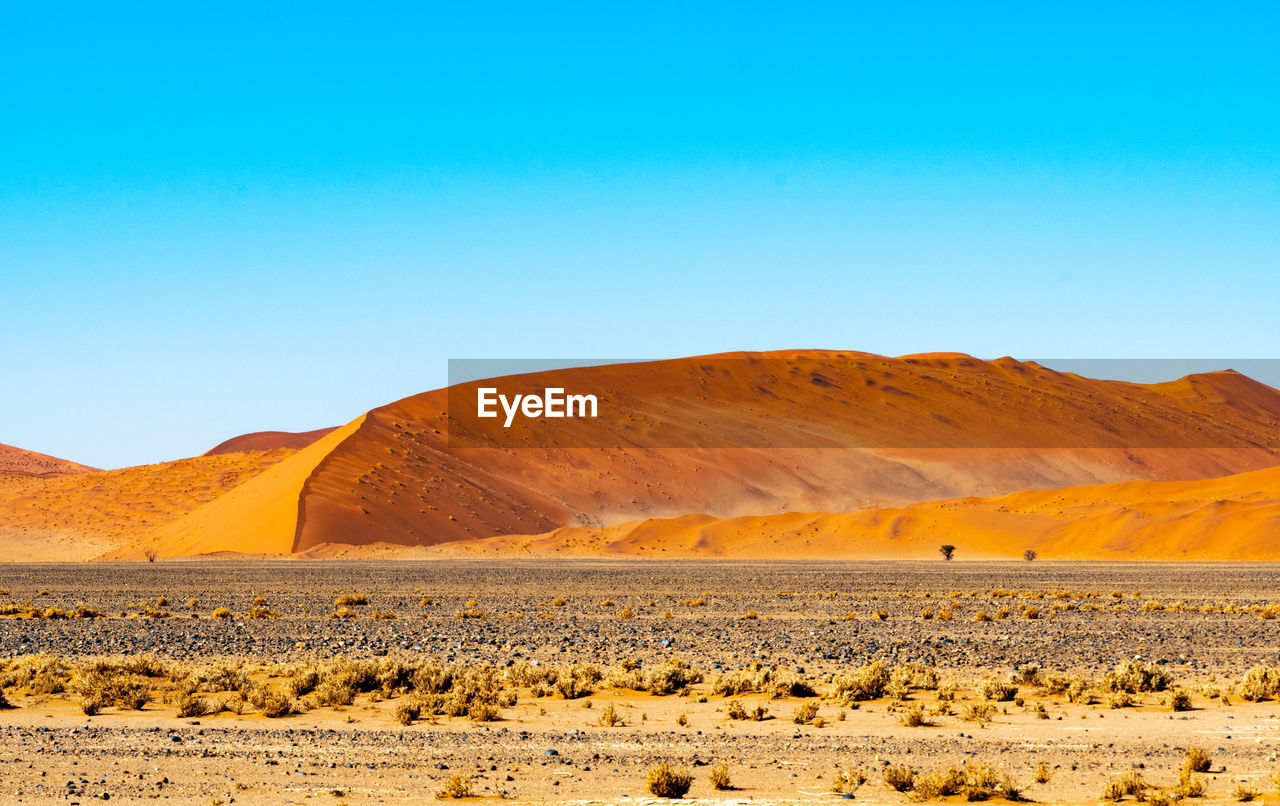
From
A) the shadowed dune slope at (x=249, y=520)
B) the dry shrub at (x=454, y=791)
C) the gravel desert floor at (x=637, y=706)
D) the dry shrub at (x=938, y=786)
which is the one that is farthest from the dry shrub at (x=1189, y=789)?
the shadowed dune slope at (x=249, y=520)

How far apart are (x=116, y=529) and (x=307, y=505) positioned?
2932 cm

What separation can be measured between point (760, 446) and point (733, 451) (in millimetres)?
3954

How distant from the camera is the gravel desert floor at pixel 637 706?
398 inches

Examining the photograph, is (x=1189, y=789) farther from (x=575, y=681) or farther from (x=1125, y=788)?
(x=575, y=681)

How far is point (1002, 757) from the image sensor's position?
36.8 ft

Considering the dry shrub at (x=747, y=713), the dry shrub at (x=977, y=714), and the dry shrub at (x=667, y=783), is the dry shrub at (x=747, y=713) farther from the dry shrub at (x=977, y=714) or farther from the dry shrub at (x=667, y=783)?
the dry shrub at (x=667, y=783)

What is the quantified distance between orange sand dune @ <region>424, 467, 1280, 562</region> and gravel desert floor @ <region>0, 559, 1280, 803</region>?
1941 inches

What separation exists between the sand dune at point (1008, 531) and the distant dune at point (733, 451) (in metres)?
3.44

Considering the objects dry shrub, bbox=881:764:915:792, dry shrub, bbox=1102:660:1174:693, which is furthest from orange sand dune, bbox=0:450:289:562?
dry shrub, bbox=881:764:915:792

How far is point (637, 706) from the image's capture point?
14891 millimetres

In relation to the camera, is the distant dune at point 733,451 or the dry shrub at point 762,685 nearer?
the dry shrub at point 762,685

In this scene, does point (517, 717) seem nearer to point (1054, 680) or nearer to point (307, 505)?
point (1054, 680)

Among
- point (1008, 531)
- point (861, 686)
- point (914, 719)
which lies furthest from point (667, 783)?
point (1008, 531)

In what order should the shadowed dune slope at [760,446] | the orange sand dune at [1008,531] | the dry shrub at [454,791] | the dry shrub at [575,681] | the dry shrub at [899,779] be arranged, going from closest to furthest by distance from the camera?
the dry shrub at [454,791] → the dry shrub at [899,779] → the dry shrub at [575,681] → the orange sand dune at [1008,531] → the shadowed dune slope at [760,446]
